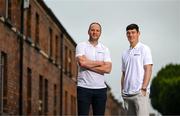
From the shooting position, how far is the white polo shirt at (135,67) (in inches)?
323

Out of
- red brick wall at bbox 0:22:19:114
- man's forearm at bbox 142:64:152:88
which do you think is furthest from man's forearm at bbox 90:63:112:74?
red brick wall at bbox 0:22:19:114

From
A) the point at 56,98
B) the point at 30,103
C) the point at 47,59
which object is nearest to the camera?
the point at 30,103

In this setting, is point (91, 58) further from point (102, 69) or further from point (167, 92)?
point (167, 92)

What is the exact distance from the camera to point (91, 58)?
859cm

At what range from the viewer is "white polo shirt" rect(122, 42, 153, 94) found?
8.20m

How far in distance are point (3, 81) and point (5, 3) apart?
11.5ft

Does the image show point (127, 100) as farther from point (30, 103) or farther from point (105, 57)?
point (30, 103)

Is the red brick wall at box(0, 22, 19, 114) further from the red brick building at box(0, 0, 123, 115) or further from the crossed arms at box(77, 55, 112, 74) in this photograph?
the crossed arms at box(77, 55, 112, 74)

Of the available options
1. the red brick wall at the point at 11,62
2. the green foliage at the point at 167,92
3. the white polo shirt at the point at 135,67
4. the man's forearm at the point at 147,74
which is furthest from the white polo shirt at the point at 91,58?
the green foliage at the point at 167,92

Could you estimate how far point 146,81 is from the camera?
26.6 ft

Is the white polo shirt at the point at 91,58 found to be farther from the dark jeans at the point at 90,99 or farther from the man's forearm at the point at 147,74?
the man's forearm at the point at 147,74

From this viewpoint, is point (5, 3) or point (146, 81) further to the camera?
point (5, 3)

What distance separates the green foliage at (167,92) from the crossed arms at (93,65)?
273 ft

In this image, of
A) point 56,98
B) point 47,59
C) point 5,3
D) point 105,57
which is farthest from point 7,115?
point 105,57
